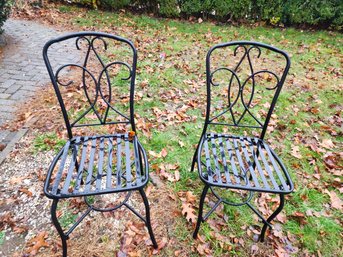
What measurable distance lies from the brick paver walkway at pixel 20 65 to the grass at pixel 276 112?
2.57 ft

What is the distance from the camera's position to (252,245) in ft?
6.40

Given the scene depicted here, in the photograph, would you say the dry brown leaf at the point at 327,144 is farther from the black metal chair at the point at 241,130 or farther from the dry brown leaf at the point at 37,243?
the dry brown leaf at the point at 37,243

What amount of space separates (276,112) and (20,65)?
13.0 ft

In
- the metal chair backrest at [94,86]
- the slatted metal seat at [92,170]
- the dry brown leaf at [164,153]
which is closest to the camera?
the slatted metal seat at [92,170]

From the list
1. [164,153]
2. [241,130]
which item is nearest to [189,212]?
[164,153]

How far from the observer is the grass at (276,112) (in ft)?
6.84

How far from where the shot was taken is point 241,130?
10.1 feet

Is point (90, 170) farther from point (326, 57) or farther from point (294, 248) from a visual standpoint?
point (326, 57)

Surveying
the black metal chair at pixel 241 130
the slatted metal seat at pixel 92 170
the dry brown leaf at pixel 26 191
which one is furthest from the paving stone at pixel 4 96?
the black metal chair at pixel 241 130

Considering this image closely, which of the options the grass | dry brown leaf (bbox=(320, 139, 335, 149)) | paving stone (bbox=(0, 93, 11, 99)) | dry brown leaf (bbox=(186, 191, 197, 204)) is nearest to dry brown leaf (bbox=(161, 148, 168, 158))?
the grass

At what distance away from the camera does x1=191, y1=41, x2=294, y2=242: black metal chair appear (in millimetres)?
1732

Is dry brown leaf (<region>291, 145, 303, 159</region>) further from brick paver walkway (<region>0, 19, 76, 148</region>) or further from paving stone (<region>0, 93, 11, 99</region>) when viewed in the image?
paving stone (<region>0, 93, 11, 99</region>)

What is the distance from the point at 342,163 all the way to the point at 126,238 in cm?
236

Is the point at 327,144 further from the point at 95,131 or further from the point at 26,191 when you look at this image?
the point at 26,191
